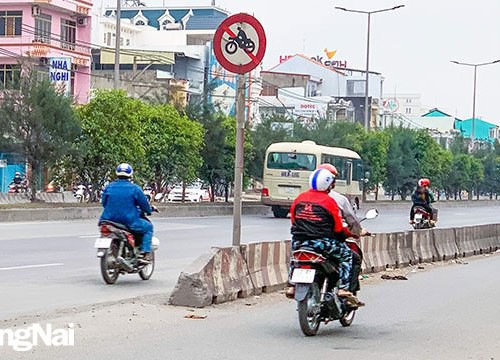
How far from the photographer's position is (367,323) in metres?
11.5

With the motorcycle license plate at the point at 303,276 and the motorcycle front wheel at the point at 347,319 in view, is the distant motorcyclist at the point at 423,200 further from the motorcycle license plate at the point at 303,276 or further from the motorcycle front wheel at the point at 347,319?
the motorcycle license plate at the point at 303,276

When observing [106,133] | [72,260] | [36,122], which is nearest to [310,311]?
[72,260]

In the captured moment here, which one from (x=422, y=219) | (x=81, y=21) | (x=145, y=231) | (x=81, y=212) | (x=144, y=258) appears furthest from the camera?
(x=81, y=21)

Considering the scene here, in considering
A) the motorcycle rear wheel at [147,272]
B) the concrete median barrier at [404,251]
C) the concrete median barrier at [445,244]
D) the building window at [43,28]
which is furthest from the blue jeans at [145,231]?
the building window at [43,28]

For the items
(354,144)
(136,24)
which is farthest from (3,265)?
(136,24)

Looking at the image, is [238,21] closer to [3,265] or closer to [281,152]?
[3,265]

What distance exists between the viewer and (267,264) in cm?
1416

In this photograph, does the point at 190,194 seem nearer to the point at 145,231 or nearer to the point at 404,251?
the point at 404,251

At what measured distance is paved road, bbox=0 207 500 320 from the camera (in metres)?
12.8

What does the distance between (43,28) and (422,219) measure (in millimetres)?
36699

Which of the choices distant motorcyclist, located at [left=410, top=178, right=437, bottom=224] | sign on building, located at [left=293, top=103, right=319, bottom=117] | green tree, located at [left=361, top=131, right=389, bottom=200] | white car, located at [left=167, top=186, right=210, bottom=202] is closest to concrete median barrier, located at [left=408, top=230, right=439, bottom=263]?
distant motorcyclist, located at [left=410, top=178, right=437, bottom=224]

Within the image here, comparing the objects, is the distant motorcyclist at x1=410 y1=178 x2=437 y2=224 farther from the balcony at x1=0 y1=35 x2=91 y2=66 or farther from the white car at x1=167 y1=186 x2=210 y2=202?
the balcony at x1=0 y1=35 x2=91 y2=66

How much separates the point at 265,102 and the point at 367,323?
83.2 meters

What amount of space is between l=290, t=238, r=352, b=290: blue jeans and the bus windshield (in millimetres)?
29245
